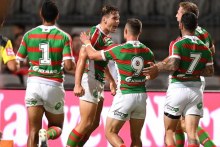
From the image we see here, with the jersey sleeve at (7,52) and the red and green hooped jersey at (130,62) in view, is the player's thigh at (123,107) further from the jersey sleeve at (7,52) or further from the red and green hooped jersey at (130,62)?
the jersey sleeve at (7,52)

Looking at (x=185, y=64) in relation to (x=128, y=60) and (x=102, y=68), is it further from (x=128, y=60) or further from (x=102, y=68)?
(x=102, y=68)

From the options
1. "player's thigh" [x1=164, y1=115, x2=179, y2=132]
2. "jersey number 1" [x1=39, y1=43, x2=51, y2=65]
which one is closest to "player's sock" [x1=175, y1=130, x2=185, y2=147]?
"player's thigh" [x1=164, y1=115, x2=179, y2=132]

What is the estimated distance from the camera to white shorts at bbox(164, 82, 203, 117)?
21.6ft

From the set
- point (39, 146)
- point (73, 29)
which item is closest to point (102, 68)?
point (39, 146)

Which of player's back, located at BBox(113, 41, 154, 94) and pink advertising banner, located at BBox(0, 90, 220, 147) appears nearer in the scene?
player's back, located at BBox(113, 41, 154, 94)

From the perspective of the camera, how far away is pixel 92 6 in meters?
12.9

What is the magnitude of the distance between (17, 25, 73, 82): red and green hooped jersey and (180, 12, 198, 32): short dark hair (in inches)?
47.2

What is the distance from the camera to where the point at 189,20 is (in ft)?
20.9

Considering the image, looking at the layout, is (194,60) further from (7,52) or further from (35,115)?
(7,52)

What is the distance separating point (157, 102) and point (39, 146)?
107 inches

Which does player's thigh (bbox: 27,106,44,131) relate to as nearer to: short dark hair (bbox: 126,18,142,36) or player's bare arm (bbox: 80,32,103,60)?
player's bare arm (bbox: 80,32,103,60)

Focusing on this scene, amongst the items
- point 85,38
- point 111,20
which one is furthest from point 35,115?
point 111,20

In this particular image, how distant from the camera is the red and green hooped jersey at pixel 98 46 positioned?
7.08 metres

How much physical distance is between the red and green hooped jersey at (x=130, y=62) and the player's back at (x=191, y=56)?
32cm
